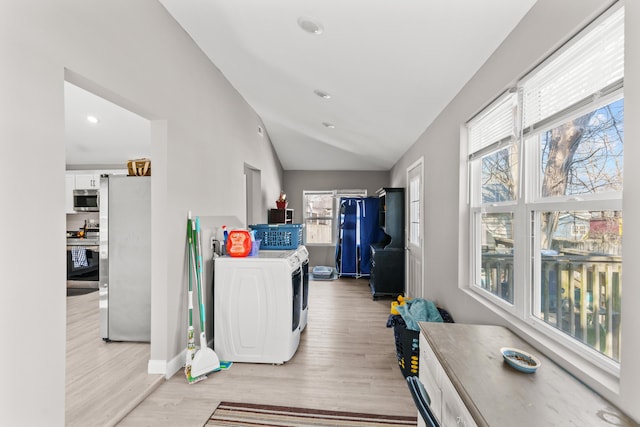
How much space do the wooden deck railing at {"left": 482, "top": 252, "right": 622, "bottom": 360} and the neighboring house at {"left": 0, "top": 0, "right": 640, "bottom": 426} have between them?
0.14 m

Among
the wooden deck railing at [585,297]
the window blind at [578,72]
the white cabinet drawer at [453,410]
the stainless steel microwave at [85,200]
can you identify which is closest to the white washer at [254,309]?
the white cabinet drawer at [453,410]

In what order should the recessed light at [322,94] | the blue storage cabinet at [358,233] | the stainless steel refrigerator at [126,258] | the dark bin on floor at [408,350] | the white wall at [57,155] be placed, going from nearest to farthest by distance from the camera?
1. the white wall at [57,155]
2. the dark bin on floor at [408,350]
3. the stainless steel refrigerator at [126,258]
4. the recessed light at [322,94]
5. the blue storage cabinet at [358,233]

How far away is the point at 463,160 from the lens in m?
2.58

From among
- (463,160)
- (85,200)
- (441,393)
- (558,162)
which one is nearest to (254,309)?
(441,393)

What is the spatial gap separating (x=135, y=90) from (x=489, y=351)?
254cm

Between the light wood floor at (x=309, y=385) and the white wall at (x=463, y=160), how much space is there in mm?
777

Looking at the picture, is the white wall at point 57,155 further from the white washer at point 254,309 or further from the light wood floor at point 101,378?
the white washer at point 254,309

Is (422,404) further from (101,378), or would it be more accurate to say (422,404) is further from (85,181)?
(85,181)

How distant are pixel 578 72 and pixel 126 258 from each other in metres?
3.58

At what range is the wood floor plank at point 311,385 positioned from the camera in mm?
2133

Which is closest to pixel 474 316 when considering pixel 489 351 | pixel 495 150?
pixel 489 351

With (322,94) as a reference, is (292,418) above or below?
below

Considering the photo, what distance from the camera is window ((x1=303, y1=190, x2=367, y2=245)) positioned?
7.43m

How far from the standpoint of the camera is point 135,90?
2.09 m
